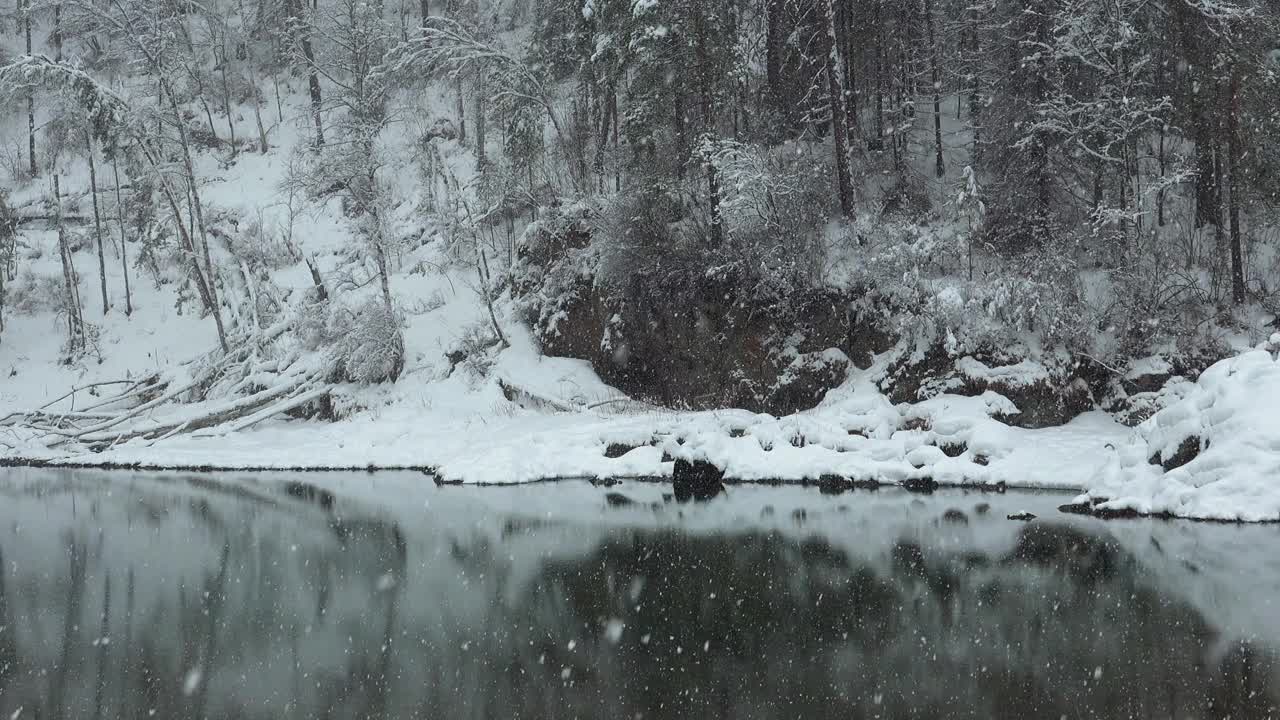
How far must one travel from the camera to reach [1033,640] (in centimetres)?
878

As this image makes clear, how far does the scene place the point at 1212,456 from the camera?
507 inches

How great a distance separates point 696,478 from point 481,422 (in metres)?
7.40

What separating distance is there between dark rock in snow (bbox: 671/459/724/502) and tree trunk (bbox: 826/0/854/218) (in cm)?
826

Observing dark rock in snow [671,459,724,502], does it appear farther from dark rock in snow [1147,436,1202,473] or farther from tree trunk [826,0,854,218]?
tree trunk [826,0,854,218]

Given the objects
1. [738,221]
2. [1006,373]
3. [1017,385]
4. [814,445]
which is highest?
[738,221]

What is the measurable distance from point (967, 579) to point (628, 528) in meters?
5.65

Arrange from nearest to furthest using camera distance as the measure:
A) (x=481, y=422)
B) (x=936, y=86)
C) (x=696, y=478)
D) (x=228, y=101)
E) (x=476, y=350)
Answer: (x=696, y=478) → (x=481, y=422) → (x=936, y=86) → (x=476, y=350) → (x=228, y=101)

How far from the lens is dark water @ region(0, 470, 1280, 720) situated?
7762mm

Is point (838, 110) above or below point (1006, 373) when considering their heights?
above

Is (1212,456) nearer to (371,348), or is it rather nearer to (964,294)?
(964,294)

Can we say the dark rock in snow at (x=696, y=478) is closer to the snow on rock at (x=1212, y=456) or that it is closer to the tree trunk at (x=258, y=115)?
the snow on rock at (x=1212, y=456)

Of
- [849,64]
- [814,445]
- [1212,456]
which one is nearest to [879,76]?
[849,64]

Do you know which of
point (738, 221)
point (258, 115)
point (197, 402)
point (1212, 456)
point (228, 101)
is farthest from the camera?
point (228, 101)

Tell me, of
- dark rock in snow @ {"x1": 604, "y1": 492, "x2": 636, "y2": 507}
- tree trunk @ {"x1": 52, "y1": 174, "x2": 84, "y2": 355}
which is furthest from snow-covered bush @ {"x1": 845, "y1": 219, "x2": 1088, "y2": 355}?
tree trunk @ {"x1": 52, "y1": 174, "x2": 84, "y2": 355}
